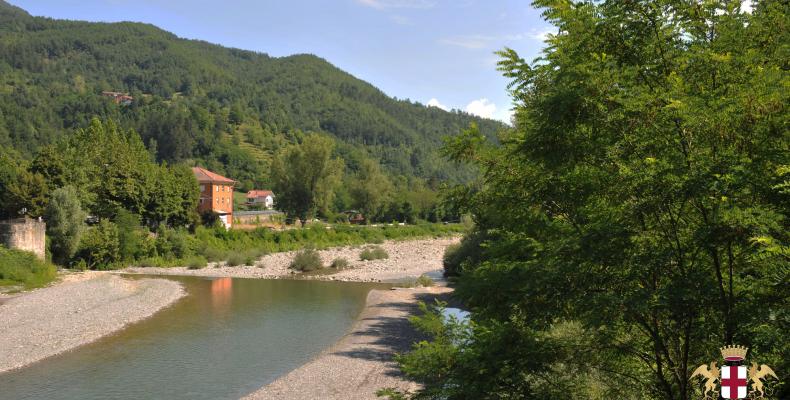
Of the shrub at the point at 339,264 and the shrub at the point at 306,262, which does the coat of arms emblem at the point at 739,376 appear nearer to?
the shrub at the point at 306,262

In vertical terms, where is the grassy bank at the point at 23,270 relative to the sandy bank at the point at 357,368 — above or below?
above

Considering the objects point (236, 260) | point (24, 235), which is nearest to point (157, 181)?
point (236, 260)

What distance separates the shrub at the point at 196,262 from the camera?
46.7 meters

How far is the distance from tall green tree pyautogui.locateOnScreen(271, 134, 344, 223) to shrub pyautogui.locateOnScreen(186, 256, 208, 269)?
69.3ft

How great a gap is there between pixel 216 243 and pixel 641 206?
174 feet

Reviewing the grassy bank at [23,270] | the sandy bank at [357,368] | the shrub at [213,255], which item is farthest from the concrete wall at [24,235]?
the sandy bank at [357,368]

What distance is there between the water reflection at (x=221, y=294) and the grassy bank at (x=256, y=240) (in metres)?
8.38

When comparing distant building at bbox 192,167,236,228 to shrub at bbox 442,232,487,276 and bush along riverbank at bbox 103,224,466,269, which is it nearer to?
bush along riverbank at bbox 103,224,466,269

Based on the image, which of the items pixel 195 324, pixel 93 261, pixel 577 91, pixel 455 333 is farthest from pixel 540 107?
pixel 93 261

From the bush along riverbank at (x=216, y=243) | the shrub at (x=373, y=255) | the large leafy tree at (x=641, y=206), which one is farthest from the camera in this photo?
the shrub at (x=373, y=255)

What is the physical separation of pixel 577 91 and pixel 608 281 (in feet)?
5.56

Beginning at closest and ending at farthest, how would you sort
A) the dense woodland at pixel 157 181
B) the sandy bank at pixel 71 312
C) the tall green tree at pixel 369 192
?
the sandy bank at pixel 71 312 → the dense woodland at pixel 157 181 → the tall green tree at pixel 369 192

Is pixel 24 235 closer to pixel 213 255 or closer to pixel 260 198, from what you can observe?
pixel 213 255

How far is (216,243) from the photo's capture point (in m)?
54.1
